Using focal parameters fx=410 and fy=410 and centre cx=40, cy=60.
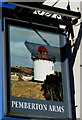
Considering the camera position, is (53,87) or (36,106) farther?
(53,87)

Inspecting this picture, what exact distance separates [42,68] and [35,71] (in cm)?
13

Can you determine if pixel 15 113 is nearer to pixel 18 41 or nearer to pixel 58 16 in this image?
pixel 18 41

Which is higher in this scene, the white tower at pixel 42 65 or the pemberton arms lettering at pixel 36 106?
the white tower at pixel 42 65

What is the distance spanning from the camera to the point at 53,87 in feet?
18.1

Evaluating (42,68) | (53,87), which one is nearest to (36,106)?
(53,87)

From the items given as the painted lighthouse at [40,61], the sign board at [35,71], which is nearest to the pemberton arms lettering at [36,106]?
the sign board at [35,71]

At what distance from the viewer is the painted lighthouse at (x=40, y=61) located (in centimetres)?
547

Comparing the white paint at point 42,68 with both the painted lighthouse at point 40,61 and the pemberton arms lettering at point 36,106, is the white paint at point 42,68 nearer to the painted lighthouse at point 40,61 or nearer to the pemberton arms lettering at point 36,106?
the painted lighthouse at point 40,61

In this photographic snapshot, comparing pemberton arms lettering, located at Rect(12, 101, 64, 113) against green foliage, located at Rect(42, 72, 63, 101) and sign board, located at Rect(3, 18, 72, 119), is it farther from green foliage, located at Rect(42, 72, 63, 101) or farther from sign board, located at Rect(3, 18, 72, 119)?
green foliage, located at Rect(42, 72, 63, 101)

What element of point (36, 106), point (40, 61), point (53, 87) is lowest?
point (36, 106)

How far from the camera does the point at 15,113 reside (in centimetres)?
499

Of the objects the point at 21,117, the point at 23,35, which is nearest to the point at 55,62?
the point at 23,35

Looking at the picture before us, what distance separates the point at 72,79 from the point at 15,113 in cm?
114

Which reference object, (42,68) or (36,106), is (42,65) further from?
(36,106)
